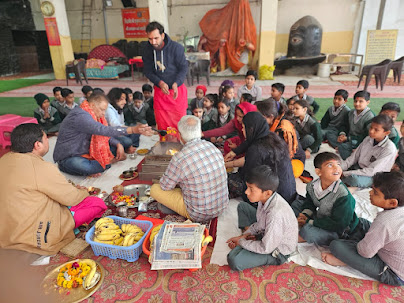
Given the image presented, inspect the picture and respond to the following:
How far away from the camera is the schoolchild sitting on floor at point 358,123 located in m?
3.81

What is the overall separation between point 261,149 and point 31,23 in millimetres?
15379

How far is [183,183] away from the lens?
94.3 inches

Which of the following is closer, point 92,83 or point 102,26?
point 92,83

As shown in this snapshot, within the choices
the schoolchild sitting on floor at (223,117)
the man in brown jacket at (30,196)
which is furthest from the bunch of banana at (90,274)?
the schoolchild sitting on floor at (223,117)

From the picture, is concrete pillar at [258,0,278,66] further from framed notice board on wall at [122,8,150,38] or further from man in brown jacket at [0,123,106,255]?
man in brown jacket at [0,123,106,255]

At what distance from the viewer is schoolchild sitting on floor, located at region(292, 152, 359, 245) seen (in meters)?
2.12

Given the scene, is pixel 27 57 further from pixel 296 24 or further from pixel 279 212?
pixel 279 212

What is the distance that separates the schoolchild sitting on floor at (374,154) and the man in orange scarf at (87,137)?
237 cm

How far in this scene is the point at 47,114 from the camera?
5059 mm

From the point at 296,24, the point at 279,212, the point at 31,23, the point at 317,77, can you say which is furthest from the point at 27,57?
the point at 279,212

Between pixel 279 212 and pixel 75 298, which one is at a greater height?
pixel 279 212

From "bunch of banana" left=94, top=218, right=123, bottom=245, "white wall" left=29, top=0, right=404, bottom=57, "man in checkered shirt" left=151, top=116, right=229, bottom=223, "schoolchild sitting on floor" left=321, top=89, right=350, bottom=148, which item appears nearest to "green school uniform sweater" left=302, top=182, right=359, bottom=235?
"man in checkered shirt" left=151, top=116, right=229, bottom=223

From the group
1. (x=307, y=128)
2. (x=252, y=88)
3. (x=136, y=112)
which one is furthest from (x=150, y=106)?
(x=307, y=128)

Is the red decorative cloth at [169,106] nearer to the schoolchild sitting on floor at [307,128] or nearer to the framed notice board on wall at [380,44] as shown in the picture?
the schoolchild sitting on floor at [307,128]
